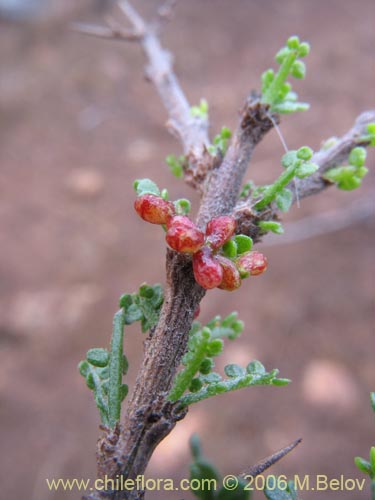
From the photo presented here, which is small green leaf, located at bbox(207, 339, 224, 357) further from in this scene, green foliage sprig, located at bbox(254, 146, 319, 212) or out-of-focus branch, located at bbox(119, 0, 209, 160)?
out-of-focus branch, located at bbox(119, 0, 209, 160)

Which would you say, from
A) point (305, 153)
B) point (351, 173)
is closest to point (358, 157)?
point (351, 173)

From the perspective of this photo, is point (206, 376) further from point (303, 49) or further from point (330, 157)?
point (303, 49)

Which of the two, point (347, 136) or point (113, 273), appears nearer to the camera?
point (347, 136)

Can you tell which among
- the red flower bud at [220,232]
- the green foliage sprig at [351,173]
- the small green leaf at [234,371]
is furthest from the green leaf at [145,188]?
the green foliage sprig at [351,173]

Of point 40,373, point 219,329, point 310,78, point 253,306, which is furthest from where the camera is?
point 310,78

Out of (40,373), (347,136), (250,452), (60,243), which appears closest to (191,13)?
(60,243)

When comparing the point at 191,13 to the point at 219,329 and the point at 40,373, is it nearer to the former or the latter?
the point at 40,373

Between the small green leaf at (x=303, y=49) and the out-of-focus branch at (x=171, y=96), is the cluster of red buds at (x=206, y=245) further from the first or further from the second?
the small green leaf at (x=303, y=49)
